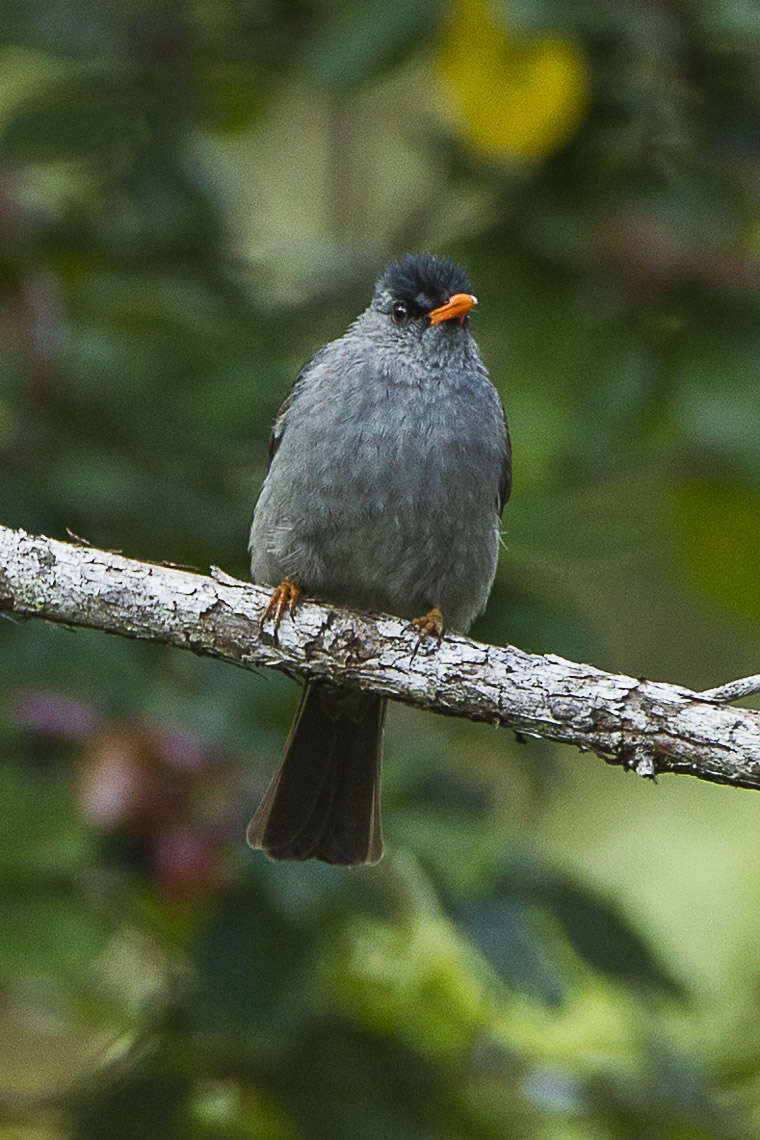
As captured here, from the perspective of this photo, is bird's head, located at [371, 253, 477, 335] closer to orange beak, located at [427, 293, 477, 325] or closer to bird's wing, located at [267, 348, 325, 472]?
orange beak, located at [427, 293, 477, 325]

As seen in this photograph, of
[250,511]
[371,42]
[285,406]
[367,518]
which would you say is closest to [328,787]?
[367,518]

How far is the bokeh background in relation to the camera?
3.56m

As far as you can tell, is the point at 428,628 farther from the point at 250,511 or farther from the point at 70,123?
the point at 70,123

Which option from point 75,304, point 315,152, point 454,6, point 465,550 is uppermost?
point 315,152

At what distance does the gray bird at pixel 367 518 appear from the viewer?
146 inches

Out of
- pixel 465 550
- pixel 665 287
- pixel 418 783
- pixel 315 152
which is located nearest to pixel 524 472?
pixel 465 550

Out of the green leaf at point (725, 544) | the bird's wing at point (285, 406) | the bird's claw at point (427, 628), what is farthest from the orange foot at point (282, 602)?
the green leaf at point (725, 544)

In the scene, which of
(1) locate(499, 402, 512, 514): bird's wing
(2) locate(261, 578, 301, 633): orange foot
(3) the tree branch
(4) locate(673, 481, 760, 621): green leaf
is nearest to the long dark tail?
(2) locate(261, 578, 301, 633): orange foot

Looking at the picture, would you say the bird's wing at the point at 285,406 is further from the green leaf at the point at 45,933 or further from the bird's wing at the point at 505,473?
the green leaf at the point at 45,933

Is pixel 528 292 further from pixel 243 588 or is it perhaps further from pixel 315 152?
pixel 315 152

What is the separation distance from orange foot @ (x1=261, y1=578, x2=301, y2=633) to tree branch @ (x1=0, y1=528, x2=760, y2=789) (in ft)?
0.07

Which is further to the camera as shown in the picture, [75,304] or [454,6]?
[75,304]

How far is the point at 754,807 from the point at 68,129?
3.45m

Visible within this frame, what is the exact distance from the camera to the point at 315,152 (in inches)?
259
